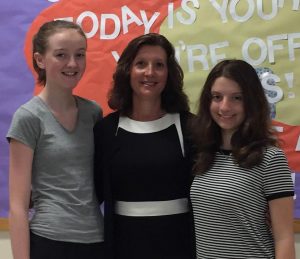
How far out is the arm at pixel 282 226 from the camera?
1.05 m

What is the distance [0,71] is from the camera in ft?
5.91

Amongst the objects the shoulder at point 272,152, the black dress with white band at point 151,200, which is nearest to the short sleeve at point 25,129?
the black dress with white band at point 151,200

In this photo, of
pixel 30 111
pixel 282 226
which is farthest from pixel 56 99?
pixel 282 226

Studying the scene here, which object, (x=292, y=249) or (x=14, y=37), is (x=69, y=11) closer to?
(x=14, y=37)

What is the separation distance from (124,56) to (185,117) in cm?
27

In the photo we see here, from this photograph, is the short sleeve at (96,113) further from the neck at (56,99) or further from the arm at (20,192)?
the arm at (20,192)

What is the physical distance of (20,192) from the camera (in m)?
1.16

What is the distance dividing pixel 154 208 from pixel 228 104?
36 centimetres

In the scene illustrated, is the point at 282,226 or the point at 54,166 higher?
the point at 54,166

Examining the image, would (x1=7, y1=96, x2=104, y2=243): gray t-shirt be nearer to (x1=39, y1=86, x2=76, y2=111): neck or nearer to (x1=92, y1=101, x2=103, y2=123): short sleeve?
(x1=39, y1=86, x2=76, y2=111): neck

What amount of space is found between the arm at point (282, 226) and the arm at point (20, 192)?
0.63m

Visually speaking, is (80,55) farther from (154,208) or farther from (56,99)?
(154,208)

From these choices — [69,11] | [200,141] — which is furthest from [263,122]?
[69,11]

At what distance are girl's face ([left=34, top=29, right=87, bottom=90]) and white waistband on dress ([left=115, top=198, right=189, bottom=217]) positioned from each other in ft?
1.27
